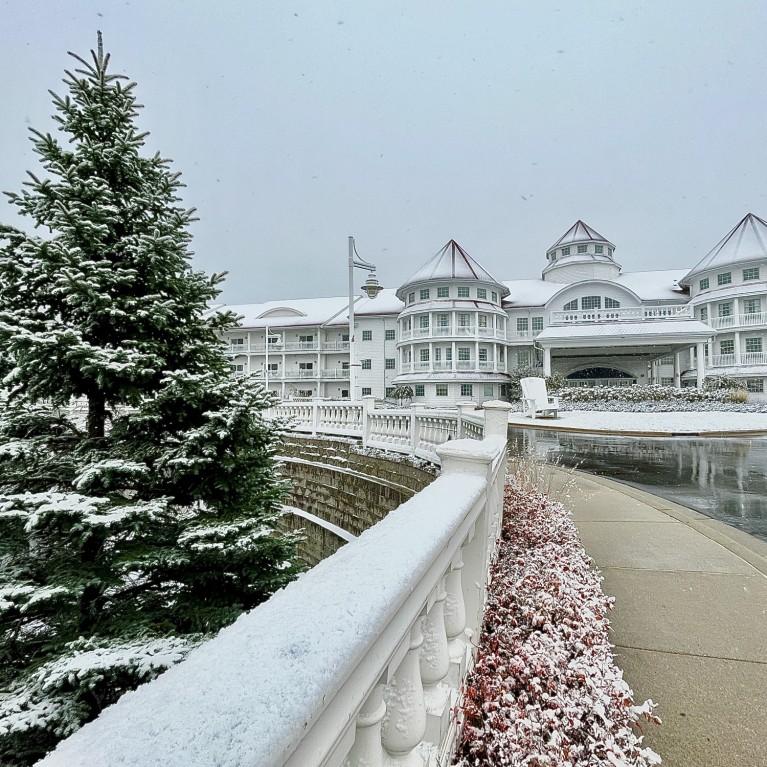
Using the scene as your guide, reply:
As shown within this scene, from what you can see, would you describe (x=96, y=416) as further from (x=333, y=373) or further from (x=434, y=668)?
(x=333, y=373)

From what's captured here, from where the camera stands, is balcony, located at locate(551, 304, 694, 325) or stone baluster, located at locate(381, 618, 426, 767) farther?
balcony, located at locate(551, 304, 694, 325)

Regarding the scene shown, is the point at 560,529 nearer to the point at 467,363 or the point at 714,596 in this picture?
the point at 714,596

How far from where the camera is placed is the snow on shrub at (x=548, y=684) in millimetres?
1864

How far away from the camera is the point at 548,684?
2.20 metres

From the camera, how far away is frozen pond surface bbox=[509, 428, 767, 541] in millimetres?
6875

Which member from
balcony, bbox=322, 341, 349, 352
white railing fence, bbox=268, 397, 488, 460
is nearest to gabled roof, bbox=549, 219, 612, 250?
balcony, bbox=322, 341, 349, 352

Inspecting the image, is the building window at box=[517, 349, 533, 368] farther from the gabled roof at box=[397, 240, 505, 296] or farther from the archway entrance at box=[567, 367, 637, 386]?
the gabled roof at box=[397, 240, 505, 296]

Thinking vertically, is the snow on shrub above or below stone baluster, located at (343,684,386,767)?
below

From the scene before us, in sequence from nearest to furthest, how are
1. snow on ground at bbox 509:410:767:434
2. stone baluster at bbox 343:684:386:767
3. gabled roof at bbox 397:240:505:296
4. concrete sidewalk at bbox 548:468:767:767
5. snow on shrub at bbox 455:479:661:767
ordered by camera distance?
stone baluster at bbox 343:684:386:767 < snow on shrub at bbox 455:479:661:767 < concrete sidewalk at bbox 548:468:767:767 < snow on ground at bbox 509:410:767:434 < gabled roof at bbox 397:240:505:296

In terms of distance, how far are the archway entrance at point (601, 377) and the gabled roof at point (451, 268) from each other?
1003 cm

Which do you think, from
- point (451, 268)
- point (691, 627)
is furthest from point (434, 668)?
point (451, 268)

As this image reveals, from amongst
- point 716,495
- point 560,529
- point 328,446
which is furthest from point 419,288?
point 560,529

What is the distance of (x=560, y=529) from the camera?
14.5 ft

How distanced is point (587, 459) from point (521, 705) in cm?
1064
